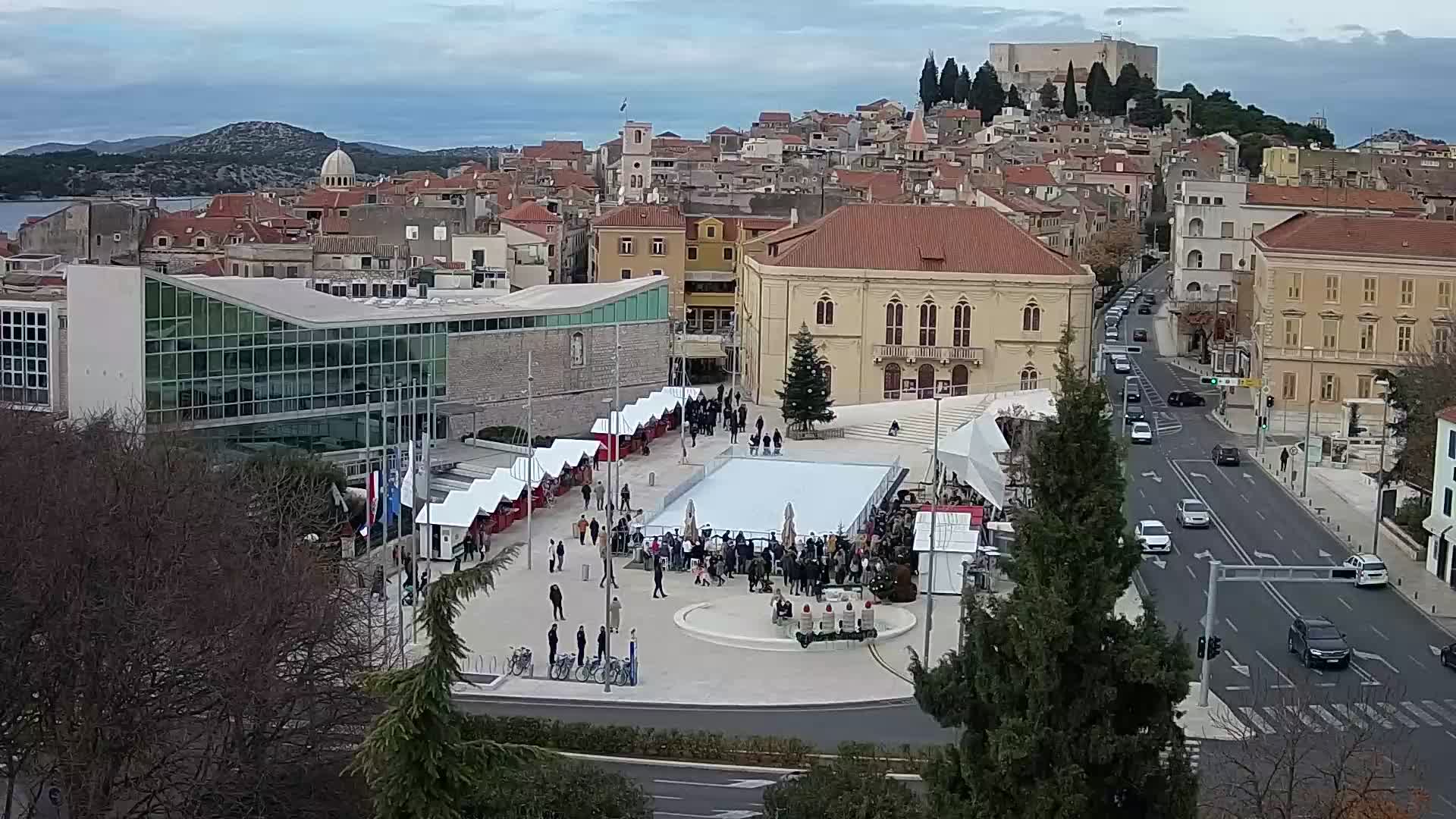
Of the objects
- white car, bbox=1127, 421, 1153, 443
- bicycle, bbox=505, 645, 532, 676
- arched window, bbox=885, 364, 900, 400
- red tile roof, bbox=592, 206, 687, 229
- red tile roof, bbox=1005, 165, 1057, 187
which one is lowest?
bicycle, bbox=505, 645, 532, 676

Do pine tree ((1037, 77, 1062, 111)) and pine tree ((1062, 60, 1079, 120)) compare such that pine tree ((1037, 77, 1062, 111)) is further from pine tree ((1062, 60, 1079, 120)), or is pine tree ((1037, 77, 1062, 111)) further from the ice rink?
the ice rink

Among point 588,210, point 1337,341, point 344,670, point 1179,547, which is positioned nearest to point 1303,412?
point 1337,341

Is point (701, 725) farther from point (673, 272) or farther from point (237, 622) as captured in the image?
point (673, 272)

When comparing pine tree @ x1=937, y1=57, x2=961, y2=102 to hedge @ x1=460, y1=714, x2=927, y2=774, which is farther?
pine tree @ x1=937, y1=57, x2=961, y2=102

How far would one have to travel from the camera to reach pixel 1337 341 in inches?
2199

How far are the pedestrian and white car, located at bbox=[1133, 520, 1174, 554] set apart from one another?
476 inches

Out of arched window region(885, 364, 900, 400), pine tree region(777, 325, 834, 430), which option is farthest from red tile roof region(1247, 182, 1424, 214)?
pine tree region(777, 325, 834, 430)

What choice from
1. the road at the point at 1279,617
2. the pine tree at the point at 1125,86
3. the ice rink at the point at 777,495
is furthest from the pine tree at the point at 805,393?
the pine tree at the point at 1125,86

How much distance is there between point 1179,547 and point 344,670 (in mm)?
22099

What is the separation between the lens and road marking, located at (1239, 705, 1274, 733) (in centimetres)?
2255

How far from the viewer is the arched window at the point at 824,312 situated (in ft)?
190

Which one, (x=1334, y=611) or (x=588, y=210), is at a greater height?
(x=588, y=210)

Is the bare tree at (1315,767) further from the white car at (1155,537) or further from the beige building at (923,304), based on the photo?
the beige building at (923,304)

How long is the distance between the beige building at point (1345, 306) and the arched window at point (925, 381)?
10.3 m
